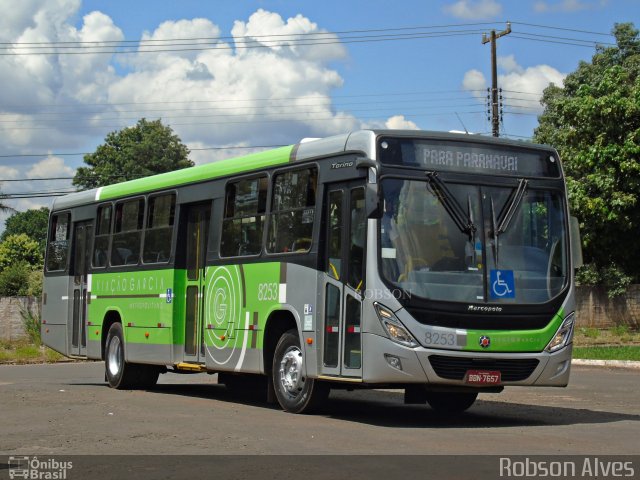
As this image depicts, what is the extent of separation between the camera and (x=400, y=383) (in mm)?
13242

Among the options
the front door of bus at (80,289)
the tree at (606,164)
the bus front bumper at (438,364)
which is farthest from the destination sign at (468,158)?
the tree at (606,164)

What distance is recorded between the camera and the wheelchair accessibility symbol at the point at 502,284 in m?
13.4

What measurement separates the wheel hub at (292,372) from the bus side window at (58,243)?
864cm

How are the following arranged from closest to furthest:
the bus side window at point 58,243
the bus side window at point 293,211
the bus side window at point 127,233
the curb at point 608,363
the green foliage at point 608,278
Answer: the bus side window at point 293,211, the bus side window at point 127,233, the bus side window at point 58,243, the curb at point 608,363, the green foliage at point 608,278

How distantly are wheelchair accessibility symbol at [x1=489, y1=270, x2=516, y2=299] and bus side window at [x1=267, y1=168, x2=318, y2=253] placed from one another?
2.37 meters

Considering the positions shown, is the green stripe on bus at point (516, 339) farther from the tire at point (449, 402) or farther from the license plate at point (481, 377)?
the tire at point (449, 402)

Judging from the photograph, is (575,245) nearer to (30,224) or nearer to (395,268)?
(395,268)

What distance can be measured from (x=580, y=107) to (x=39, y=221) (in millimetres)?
89269

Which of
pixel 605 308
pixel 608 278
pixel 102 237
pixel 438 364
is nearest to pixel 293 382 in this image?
pixel 438 364

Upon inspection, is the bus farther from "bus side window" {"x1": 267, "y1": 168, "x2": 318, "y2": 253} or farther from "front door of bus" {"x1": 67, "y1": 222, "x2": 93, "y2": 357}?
"front door of bus" {"x1": 67, "y1": 222, "x2": 93, "y2": 357}

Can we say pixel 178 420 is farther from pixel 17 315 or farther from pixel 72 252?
pixel 17 315

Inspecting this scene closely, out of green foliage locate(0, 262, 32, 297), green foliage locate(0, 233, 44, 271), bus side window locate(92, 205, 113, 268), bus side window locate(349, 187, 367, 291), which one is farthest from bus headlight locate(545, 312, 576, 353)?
green foliage locate(0, 233, 44, 271)
